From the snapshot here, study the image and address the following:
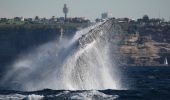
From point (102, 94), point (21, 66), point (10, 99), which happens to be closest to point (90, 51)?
point (102, 94)

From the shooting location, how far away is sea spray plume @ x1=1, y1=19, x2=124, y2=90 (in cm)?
6962

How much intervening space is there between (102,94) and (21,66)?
35026mm

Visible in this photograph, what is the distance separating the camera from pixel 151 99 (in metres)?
62.1

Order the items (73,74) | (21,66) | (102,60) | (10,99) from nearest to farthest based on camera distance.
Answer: (10,99) < (73,74) < (102,60) < (21,66)

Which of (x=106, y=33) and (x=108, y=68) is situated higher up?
(x=106, y=33)

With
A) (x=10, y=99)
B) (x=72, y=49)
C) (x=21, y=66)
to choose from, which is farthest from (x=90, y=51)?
(x=21, y=66)

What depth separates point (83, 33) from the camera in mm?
74938

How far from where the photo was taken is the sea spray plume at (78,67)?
6962 centimetres

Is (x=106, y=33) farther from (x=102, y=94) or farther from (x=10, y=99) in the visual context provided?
(x=10, y=99)

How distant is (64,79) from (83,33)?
29.9 ft

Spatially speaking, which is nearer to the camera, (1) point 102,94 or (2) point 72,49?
(1) point 102,94

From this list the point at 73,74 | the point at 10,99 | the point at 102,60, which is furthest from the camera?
the point at 102,60

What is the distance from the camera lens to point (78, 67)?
6988cm

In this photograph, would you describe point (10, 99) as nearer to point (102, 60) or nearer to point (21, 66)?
point (102, 60)
